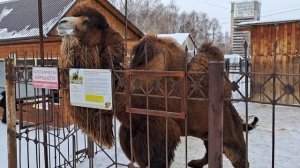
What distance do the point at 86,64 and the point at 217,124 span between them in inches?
63.2

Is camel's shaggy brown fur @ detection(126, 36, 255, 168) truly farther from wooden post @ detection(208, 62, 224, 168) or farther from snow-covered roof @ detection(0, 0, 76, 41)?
snow-covered roof @ detection(0, 0, 76, 41)

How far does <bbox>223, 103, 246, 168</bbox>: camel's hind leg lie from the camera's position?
378cm

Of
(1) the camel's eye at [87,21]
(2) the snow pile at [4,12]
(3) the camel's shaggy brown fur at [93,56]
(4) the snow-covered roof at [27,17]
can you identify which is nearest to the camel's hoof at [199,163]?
(3) the camel's shaggy brown fur at [93,56]

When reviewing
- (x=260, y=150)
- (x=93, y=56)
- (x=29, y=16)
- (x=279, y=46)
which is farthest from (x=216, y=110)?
(x=29, y=16)

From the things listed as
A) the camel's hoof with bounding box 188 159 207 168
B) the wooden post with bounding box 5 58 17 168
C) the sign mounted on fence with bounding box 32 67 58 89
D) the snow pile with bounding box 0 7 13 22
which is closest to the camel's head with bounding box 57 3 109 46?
the sign mounted on fence with bounding box 32 67 58 89

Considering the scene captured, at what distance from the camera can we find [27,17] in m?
11.9

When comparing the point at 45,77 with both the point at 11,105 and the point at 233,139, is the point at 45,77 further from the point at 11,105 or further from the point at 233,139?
the point at 233,139

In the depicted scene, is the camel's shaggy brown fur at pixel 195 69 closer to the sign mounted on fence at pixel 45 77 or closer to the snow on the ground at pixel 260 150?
the sign mounted on fence at pixel 45 77

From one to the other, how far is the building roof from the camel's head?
610 centimetres

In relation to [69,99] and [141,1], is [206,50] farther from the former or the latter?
[141,1]

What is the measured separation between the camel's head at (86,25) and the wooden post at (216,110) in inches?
62.6

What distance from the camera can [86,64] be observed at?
3.26 metres

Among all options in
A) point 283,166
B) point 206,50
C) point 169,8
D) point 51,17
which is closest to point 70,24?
point 206,50

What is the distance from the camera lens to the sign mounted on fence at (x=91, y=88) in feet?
9.41
